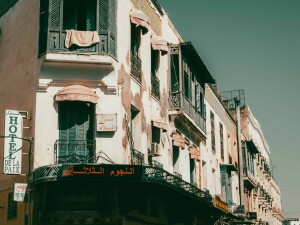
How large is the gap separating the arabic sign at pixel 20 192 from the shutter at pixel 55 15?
5.56 metres

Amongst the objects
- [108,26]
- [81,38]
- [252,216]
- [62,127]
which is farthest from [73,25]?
[252,216]

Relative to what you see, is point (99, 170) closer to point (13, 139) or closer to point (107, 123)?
point (107, 123)

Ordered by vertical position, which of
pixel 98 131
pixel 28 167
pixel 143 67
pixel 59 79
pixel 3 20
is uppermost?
pixel 3 20

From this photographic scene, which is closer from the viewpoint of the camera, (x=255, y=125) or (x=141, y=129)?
(x=141, y=129)

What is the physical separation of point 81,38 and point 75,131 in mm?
3294

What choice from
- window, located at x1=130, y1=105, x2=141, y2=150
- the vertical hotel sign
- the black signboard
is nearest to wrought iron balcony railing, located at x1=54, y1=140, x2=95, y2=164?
the vertical hotel sign

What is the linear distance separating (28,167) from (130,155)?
3676 millimetres

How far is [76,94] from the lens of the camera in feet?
61.3

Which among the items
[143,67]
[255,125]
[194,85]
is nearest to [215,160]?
[194,85]

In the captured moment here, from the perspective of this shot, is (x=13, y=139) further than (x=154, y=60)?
No

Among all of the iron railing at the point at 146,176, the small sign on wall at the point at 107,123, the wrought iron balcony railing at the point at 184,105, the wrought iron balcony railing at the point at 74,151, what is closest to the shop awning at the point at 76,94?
the small sign on wall at the point at 107,123

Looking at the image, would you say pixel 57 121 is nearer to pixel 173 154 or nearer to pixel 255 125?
pixel 173 154

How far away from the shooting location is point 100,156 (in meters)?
19.0

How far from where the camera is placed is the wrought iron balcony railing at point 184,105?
25.6m
